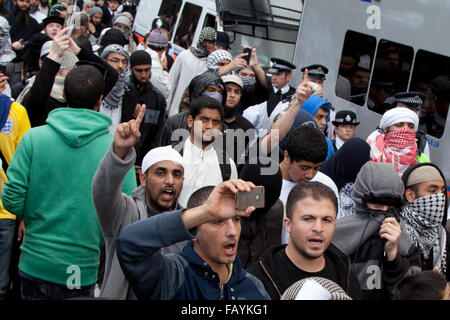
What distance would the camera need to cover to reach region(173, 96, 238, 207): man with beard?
476 cm

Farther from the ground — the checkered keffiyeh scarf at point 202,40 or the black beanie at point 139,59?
the checkered keffiyeh scarf at point 202,40

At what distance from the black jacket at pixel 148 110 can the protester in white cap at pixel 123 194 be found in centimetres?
283

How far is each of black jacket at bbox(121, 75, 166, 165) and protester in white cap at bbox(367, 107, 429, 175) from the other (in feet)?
7.18

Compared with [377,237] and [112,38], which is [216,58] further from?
[377,237]

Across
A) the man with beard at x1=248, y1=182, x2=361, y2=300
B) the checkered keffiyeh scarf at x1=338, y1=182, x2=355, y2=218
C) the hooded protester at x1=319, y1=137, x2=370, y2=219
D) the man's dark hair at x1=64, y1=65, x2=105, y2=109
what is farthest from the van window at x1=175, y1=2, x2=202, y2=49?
the man with beard at x1=248, y1=182, x2=361, y2=300

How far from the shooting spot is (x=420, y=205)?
4.35 meters

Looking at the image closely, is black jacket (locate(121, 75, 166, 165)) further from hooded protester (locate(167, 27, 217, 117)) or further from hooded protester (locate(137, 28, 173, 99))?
hooded protester (locate(167, 27, 217, 117))

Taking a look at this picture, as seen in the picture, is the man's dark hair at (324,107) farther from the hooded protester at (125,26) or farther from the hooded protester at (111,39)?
the hooded protester at (125,26)

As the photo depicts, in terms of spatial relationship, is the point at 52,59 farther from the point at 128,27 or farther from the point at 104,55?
the point at 128,27

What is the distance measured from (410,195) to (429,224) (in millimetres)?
327

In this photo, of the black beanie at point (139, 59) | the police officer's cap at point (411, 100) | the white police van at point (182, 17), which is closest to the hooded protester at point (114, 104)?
the black beanie at point (139, 59)

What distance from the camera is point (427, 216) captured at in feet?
14.1

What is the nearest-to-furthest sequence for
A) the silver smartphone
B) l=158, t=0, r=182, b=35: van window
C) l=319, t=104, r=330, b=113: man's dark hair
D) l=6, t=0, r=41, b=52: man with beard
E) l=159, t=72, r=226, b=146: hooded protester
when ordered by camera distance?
the silver smartphone → l=159, t=72, r=226, b=146: hooded protester → l=319, t=104, r=330, b=113: man's dark hair → l=6, t=0, r=41, b=52: man with beard → l=158, t=0, r=182, b=35: van window

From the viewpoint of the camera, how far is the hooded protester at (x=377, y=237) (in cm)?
367
